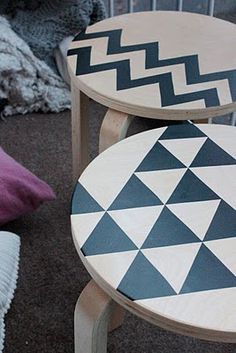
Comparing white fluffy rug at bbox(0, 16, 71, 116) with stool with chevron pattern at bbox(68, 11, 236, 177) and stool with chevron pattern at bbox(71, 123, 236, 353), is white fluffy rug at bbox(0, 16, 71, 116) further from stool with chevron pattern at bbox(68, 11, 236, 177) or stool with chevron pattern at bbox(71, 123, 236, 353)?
stool with chevron pattern at bbox(71, 123, 236, 353)

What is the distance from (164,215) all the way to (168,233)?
1.3 inches

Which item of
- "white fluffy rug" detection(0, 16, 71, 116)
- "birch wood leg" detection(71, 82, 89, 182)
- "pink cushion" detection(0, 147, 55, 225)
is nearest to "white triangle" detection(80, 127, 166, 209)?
"birch wood leg" detection(71, 82, 89, 182)

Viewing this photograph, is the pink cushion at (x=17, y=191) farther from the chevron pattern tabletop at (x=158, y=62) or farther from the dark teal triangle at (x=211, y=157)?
the dark teal triangle at (x=211, y=157)

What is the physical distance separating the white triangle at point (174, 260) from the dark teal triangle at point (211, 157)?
0.18 meters

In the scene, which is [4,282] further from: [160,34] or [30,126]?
[30,126]

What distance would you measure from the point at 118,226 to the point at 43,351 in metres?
0.41

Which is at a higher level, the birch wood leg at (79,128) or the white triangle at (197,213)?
the white triangle at (197,213)

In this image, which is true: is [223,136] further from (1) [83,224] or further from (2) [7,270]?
(2) [7,270]

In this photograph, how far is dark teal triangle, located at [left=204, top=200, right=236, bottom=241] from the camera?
77 centimetres

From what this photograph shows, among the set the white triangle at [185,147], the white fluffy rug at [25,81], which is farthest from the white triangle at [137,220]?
the white fluffy rug at [25,81]

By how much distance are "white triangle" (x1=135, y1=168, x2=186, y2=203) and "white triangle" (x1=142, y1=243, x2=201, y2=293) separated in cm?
9

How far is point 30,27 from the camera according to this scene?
168cm

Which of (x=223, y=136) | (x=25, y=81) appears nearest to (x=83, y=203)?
(x=223, y=136)

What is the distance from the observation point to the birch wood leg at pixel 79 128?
1.16m
